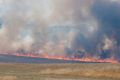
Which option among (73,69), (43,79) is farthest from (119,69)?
(43,79)

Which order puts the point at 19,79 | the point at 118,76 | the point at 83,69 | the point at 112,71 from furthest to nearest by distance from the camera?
the point at 83,69 → the point at 112,71 → the point at 118,76 → the point at 19,79

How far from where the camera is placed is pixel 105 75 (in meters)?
147

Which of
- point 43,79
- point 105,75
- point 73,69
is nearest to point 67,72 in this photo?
point 73,69

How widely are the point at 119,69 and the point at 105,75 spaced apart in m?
11.5

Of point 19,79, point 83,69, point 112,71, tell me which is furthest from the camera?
point 83,69

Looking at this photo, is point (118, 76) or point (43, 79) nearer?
point (43, 79)

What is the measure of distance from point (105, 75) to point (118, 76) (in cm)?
728

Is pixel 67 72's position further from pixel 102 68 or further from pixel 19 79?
pixel 19 79

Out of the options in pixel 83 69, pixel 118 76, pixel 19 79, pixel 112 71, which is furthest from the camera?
pixel 83 69

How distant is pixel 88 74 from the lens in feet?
493

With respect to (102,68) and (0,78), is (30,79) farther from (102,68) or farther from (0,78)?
(102,68)

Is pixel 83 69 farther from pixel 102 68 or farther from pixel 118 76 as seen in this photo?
pixel 118 76

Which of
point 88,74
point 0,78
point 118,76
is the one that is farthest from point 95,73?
point 0,78

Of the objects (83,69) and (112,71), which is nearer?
(112,71)
